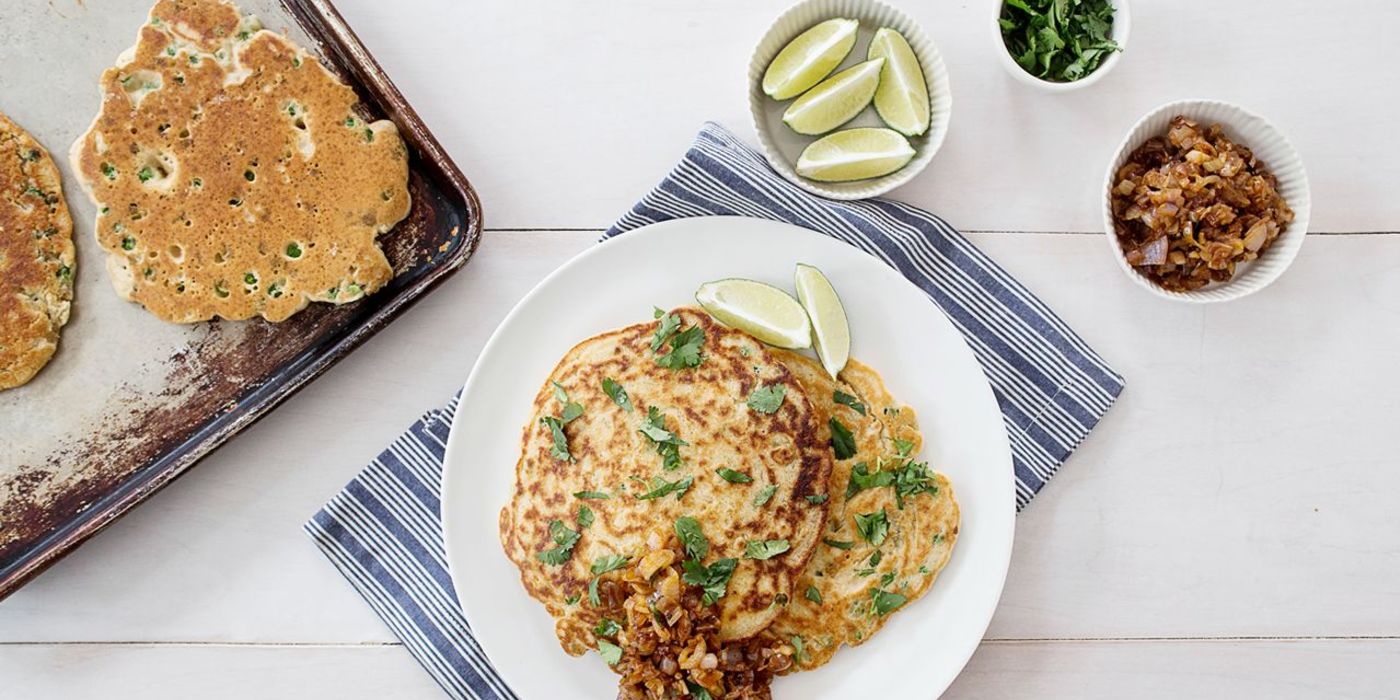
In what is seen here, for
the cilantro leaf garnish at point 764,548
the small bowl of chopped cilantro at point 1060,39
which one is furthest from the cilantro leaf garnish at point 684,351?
the small bowl of chopped cilantro at point 1060,39

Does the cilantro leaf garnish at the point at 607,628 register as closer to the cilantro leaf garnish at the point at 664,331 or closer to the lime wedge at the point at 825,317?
the cilantro leaf garnish at the point at 664,331

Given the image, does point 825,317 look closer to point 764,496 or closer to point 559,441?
point 764,496

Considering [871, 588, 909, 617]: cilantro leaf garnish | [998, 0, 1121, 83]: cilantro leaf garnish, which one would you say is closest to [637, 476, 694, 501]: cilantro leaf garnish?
[871, 588, 909, 617]: cilantro leaf garnish

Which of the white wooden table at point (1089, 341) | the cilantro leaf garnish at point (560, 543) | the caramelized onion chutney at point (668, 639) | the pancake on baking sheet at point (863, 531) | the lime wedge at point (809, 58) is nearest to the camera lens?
the caramelized onion chutney at point (668, 639)

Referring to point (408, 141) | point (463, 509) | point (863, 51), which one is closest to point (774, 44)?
point (863, 51)

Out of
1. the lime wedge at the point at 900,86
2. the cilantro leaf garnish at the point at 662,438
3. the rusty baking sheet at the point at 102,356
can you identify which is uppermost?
the rusty baking sheet at the point at 102,356

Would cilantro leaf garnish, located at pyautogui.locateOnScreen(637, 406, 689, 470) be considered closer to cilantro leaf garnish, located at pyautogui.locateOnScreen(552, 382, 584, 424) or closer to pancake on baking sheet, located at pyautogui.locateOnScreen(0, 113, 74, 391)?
cilantro leaf garnish, located at pyautogui.locateOnScreen(552, 382, 584, 424)

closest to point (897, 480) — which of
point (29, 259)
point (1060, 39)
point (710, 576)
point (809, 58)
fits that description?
point (710, 576)

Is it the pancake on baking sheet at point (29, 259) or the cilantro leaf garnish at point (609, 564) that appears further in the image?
the pancake on baking sheet at point (29, 259)
